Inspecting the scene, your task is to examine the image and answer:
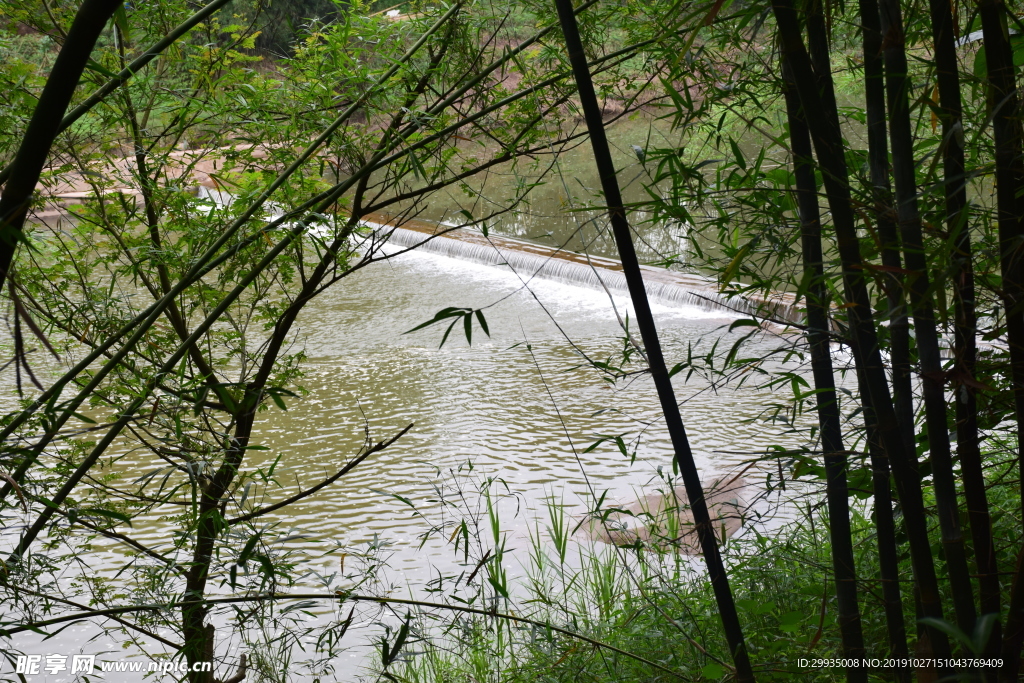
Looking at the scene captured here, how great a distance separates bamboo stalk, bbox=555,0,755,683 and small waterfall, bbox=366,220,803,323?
3718mm

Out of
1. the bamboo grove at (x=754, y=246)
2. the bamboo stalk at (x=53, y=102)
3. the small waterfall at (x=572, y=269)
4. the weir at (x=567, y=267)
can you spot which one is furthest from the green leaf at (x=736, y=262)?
the small waterfall at (x=572, y=269)

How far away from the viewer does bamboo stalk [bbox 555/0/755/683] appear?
1.07 metres

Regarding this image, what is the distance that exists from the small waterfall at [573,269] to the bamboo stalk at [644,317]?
3.72 metres

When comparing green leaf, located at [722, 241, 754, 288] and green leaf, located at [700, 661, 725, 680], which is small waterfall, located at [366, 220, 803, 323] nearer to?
green leaf, located at [700, 661, 725, 680]

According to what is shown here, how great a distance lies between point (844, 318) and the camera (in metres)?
1.20

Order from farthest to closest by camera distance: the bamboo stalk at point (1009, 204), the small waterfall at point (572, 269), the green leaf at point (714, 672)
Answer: the small waterfall at point (572, 269) < the green leaf at point (714, 672) < the bamboo stalk at point (1009, 204)

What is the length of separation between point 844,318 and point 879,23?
41 centimetres

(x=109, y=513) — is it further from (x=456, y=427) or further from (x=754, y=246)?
(x=456, y=427)

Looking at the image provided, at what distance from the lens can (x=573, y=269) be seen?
7.04m

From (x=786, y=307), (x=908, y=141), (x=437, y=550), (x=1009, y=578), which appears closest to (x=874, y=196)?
(x=908, y=141)

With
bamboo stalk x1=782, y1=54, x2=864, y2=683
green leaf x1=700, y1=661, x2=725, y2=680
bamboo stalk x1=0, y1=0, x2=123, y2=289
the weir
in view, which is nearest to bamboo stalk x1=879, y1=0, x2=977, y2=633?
bamboo stalk x1=782, y1=54, x2=864, y2=683

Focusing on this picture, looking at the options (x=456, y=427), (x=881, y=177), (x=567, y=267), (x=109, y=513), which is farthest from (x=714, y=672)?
(x=567, y=267)

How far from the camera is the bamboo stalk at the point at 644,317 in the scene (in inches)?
42.1

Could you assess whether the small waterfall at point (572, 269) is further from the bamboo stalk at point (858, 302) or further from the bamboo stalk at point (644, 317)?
the bamboo stalk at point (858, 302)
